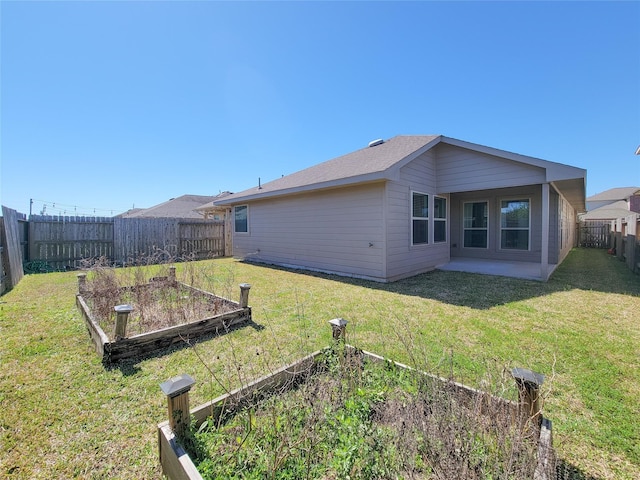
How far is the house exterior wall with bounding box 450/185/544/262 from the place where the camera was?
8.75 m

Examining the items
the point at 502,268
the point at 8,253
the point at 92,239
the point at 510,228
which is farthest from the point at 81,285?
the point at 510,228

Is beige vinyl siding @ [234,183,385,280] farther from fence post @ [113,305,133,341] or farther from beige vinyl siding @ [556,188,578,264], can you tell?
beige vinyl siding @ [556,188,578,264]

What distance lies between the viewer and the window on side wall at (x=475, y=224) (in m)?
9.73

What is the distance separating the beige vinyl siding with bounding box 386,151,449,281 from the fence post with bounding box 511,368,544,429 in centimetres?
514

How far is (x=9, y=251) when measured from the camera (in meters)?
6.48

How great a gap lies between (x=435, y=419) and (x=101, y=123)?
44.5 ft

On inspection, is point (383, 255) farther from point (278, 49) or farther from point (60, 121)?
point (60, 121)

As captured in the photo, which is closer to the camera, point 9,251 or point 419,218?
point 9,251

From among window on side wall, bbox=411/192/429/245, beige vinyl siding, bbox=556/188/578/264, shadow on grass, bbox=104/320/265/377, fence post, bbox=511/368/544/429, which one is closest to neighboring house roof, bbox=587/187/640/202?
beige vinyl siding, bbox=556/188/578/264

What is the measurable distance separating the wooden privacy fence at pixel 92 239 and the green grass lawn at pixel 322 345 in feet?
9.94

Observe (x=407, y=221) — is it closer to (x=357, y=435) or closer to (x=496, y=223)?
(x=496, y=223)

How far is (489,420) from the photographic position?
1.66m

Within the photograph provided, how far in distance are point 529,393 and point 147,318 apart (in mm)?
4451

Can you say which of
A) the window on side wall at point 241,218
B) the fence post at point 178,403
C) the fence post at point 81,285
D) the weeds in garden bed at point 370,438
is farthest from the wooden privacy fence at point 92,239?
the weeds in garden bed at point 370,438
